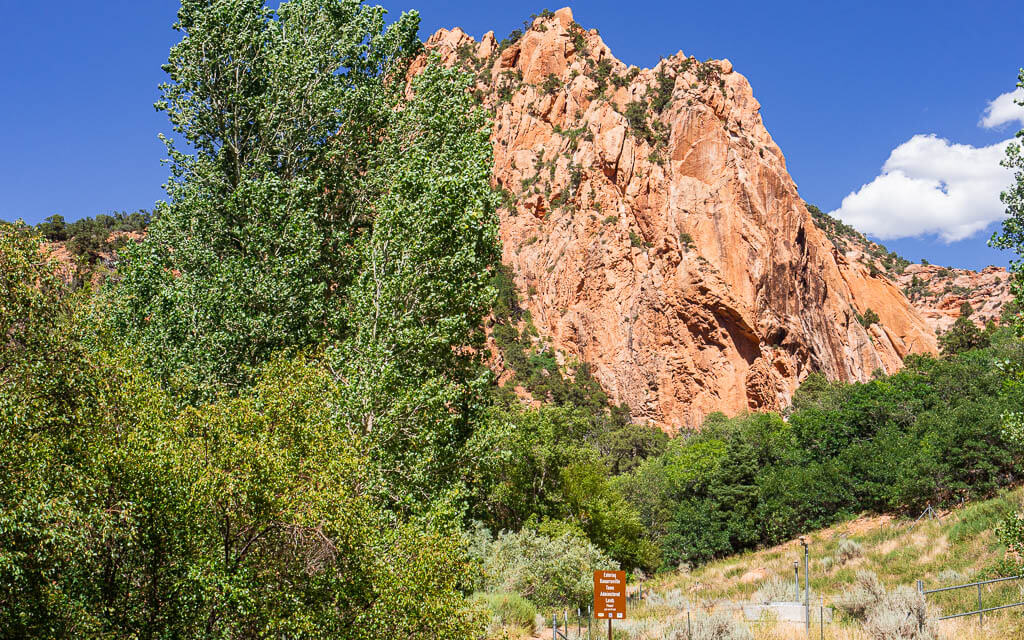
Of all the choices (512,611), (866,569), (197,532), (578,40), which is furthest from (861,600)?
(578,40)

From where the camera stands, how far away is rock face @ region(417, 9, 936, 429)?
72000 millimetres

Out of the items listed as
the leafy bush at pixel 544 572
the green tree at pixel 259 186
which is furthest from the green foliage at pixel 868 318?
the green tree at pixel 259 186

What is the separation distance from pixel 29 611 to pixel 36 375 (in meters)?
2.12

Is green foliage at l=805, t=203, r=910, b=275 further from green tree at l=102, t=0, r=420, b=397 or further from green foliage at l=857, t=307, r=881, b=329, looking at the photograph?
green tree at l=102, t=0, r=420, b=397

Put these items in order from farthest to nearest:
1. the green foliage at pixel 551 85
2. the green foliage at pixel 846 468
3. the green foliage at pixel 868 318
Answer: the green foliage at pixel 551 85 → the green foliage at pixel 868 318 → the green foliage at pixel 846 468

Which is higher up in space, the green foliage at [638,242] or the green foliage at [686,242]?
the green foliage at [638,242]

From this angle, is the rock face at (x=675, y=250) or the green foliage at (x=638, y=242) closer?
the rock face at (x=675, y=250)

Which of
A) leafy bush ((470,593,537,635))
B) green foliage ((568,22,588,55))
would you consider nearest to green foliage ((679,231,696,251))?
green foliage ((568,22,588,55))

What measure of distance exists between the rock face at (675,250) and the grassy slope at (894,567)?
34.9m

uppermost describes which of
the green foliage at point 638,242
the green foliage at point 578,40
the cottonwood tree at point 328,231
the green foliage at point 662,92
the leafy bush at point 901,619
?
the green foliage at point 578,40

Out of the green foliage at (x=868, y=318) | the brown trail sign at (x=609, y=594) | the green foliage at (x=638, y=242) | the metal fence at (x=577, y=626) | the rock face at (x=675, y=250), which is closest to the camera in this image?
the brown trail sign at (x=609, y=594)

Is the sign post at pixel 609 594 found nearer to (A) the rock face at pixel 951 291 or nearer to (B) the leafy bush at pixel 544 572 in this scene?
(B) the leafy bush at pixel 544 572

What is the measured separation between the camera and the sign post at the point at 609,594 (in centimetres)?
1145

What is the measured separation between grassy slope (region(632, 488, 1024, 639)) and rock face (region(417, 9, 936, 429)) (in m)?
34.9
